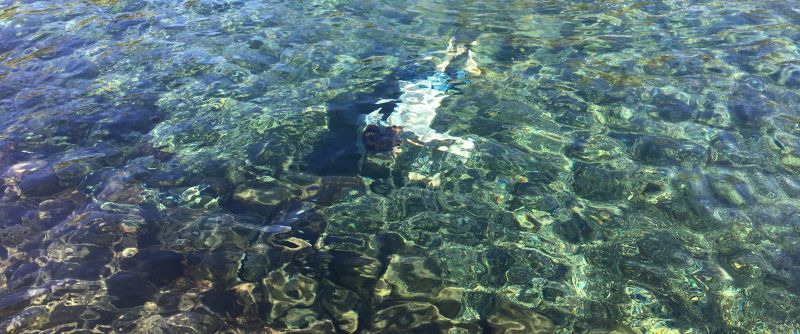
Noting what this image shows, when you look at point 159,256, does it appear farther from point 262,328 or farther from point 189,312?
point 262,328

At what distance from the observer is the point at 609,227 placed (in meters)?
3.71

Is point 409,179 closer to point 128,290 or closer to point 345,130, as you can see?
point 345,130

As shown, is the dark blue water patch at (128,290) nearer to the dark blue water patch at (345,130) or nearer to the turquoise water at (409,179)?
the turquoise water at (409,179)

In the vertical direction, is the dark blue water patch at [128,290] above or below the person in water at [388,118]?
below

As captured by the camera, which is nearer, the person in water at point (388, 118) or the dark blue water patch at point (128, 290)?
the dark blue water patch at point (128, 290)

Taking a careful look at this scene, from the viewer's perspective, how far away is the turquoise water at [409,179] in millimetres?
3152

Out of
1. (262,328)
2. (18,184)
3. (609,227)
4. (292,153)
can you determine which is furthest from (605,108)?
(18,184)

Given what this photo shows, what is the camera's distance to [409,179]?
13.9ft

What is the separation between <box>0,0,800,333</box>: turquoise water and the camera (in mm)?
3152

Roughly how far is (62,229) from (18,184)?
96cm

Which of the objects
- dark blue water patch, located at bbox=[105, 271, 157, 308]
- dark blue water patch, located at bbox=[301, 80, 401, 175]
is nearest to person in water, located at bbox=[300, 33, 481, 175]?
dark blue water patch, located at bbox=[301, 80, 401, 175]

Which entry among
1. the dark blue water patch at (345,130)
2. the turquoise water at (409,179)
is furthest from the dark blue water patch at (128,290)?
the dark blue water patch at (345,130)

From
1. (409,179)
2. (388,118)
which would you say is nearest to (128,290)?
(409,179)

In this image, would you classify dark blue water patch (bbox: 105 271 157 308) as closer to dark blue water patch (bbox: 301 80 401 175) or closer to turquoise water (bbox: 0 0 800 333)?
turquoise water (bbox: 0 0 800 333)
